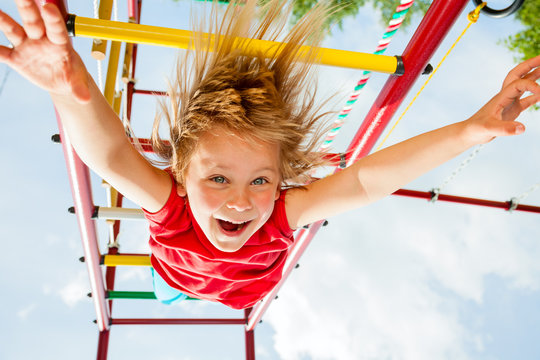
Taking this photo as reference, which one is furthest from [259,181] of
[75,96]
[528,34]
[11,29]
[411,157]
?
[528,34]

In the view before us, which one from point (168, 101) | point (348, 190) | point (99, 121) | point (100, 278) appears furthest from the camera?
point (100, 278)

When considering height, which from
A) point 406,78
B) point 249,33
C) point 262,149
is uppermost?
point 249,33

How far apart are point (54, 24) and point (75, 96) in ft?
0.33

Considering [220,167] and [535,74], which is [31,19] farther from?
[535,74]

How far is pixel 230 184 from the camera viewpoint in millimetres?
971

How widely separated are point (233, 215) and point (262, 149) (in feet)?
0.50

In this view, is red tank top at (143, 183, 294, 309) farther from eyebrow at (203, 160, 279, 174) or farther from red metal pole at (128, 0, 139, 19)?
red metal pole at (128, 0, 139, 19)

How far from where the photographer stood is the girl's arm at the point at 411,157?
795mm

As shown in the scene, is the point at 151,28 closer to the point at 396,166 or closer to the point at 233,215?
the point at 233,215

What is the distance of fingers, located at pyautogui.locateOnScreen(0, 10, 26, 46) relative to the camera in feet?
2.13

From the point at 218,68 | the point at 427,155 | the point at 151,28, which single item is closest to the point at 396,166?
the point at 427,155

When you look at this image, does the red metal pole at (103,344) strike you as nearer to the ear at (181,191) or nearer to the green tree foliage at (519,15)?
the ear at (181,191)

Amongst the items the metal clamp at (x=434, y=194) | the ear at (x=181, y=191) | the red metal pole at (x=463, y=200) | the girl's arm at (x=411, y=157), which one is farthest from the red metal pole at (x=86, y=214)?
the metal clamp at (x=434, y=194)

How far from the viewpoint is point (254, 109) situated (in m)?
1.05
